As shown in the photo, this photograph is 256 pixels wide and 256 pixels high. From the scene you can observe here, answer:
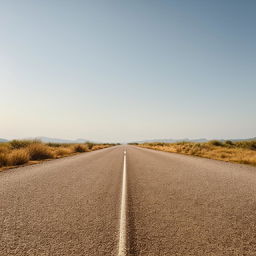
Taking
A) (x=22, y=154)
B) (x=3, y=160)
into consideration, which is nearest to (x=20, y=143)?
(x=22, y=154)

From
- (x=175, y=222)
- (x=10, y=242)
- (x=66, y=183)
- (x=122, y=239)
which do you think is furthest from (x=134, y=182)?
(x=10, y=242)

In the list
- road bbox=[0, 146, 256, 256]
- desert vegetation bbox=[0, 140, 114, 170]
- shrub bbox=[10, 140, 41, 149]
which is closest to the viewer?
road bbox=[0, 146, 256, 256]

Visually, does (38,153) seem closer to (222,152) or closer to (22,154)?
(22,154)

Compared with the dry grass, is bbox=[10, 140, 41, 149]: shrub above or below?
above

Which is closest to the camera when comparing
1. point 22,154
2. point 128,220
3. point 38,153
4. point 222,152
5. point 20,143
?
point 128,220

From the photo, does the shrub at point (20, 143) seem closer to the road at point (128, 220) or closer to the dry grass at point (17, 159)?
the dry grass at point (17, 159)

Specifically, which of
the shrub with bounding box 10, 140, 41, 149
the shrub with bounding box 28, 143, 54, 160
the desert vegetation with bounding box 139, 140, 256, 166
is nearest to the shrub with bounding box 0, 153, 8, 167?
the shrub with bounding box 28, 143, 54, 160

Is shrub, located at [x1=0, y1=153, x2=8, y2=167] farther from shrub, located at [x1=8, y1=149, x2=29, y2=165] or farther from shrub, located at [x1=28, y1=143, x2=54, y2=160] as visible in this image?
shrub, located at [x1=28, y1=143, x2=54, y2=160]

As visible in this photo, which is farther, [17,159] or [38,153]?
[38,153]

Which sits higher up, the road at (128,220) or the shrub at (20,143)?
the shrub at (20,143)

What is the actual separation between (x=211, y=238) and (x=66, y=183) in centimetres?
457

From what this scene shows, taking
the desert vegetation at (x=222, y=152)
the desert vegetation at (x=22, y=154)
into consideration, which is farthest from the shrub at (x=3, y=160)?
the desert vegetation at (x=222, y=152)

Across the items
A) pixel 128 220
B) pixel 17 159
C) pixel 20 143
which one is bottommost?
pixel 128 220

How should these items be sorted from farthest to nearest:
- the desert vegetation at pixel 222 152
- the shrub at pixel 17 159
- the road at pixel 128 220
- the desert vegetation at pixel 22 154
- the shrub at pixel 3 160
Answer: the desert vegetation at pixel 222 152, the shrub at pixel 17 159, the desert vegetation at pixel 22 154, the shrub at pixel 3 160, the road at pixel 128 220
